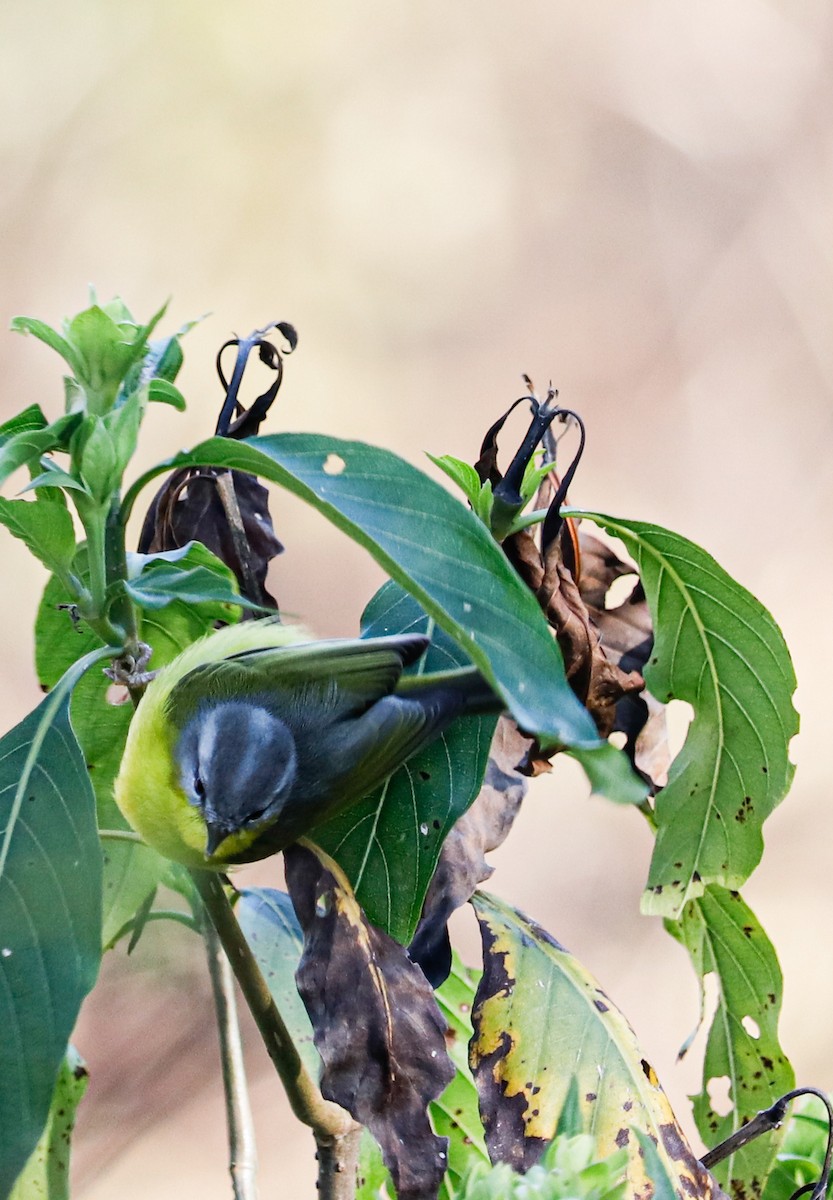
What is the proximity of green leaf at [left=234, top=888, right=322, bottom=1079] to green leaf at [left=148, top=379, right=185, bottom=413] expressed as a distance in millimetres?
325

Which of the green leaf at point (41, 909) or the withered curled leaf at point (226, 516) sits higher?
the withered curled leaf at point (226, 516)

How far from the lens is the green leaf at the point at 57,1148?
606mm

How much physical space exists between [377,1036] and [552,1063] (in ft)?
0.42

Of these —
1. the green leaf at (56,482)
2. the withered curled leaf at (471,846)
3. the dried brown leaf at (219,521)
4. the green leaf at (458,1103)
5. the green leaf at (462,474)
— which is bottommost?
the green leaf at (458,1103)

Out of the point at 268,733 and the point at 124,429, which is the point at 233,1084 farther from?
the point at 124,429

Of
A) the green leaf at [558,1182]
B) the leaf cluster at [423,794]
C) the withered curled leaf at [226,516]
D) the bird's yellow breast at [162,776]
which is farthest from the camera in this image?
the withered curled leaf at [226,516]

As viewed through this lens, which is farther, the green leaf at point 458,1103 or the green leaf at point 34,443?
the green leaf at point 458,1103

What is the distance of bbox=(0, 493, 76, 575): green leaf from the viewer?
18.8 inches

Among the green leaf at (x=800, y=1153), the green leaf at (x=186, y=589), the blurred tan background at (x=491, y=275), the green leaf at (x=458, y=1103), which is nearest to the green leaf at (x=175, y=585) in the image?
the green leaf at (x=186, y=589)

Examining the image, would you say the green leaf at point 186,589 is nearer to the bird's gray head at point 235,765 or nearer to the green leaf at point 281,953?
the bird's gray head at point 235,765

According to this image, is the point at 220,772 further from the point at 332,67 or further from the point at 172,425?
the point at 332,67

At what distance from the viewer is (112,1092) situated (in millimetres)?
1444

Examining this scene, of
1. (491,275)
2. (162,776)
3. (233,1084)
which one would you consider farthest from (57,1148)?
(491,275)

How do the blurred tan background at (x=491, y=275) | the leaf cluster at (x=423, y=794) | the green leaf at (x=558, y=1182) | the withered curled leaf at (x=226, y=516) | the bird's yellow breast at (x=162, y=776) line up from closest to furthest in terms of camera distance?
1. the green leaf at (x=558, y=1182)
2. the leaf cluster at (x=423, y=794)
3. the bird's yellow breast at (x=162, y=776)
4. the withered curled leaf at (x=226, y=516)
5. the blurred tan background at (x=491, y=275)
